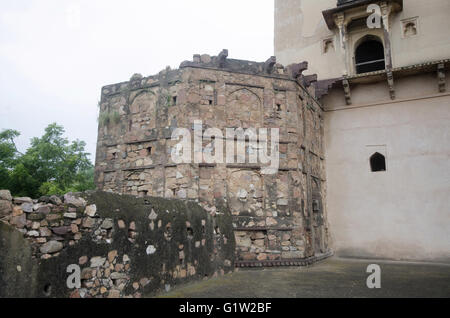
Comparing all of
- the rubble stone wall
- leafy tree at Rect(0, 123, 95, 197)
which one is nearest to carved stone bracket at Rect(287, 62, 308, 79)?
the rubble stone wall

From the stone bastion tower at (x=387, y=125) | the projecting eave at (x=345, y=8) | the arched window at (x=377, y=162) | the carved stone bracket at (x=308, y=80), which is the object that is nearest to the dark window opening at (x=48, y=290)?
the carved stone bracket at (x=308, y=80)

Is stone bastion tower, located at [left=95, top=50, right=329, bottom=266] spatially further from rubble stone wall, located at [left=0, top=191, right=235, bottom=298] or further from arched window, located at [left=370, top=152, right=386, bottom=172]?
arched window, located at [left=370, top=152, right=386, bottom=172]

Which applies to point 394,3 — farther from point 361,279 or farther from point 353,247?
point 361,279

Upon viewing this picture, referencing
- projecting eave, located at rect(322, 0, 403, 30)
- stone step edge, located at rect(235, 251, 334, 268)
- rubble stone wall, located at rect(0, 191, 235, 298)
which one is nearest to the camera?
rubble stone wall, located at rect(0, 191, 235, 298)

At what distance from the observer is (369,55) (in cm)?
1328

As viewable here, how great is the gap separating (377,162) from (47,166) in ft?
62.5

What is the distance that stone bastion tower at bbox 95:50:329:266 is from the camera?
9172mm

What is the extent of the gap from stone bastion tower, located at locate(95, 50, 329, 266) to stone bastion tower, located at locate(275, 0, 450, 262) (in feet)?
6.62

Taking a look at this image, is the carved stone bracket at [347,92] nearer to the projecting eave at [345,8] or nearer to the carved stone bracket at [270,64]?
the projecting eave at [345,8]

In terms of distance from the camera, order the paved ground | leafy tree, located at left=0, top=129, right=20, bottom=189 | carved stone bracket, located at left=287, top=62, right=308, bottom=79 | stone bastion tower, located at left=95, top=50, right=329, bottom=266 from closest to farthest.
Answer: the paved ground, stone bastion tower, located at left=95, top=50, right=329, bottom=266, carved stone bracket, located at left=287, top=62, right=308, bottom=79, leafy tree, located at left=0, top=129, right=20, bottom=189

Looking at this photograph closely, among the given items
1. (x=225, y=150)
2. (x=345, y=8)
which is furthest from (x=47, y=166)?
(x=345, y=8)
